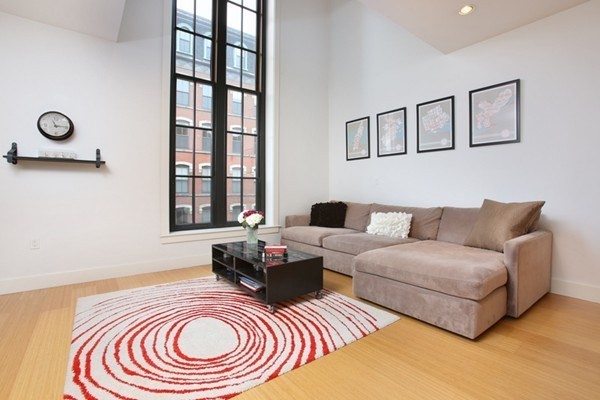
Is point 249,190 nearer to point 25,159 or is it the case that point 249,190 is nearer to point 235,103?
point 235,103

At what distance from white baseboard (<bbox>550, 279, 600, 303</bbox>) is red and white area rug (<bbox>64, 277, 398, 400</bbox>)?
1.69 meters

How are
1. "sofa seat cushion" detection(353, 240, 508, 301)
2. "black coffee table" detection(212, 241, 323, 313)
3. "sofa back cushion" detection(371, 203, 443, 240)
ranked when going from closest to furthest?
1. "sofa seat cushion" detection(353, 240, 508, 301)
2. "black coffee table" detection(212, 241, 323, 313)
3. "sofa back cushion" detection(371, 203, 443, 240)

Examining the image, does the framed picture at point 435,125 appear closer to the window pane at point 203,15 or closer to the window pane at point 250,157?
the window pane at point 250,157

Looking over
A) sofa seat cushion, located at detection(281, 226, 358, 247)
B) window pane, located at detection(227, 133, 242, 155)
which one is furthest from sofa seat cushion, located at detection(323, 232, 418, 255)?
window pane, located at detection(227, 133, 242, 155)

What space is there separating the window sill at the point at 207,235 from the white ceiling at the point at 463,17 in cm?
300

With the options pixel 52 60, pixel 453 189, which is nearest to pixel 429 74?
pixel 453 189

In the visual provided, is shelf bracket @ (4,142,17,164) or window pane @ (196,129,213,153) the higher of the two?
window pane @ (196,129,213,153)

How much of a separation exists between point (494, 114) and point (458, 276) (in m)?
1.98

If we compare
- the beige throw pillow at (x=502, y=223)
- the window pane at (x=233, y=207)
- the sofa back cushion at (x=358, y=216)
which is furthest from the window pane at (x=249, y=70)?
the beige throw pillow at (x=502, y=223)

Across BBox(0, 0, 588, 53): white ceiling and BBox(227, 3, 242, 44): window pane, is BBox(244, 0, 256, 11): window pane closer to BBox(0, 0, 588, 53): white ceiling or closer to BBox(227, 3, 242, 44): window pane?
BBox(227, 3, 242, 44): window pane

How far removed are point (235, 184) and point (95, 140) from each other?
1709 millimetres

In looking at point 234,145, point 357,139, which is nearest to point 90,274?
point 234,145

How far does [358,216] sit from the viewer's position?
396 cm

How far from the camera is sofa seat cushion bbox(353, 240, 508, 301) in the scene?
5.93 ft
